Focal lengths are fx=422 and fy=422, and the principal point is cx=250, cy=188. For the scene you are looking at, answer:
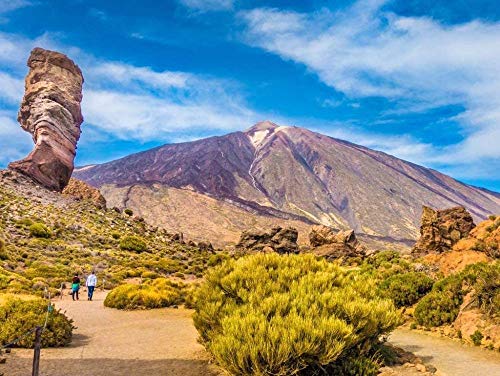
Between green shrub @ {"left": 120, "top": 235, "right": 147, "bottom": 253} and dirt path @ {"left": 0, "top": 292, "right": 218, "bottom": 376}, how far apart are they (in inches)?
1159

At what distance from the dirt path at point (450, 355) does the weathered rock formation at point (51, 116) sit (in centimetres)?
5628

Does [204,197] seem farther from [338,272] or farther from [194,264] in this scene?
[338,272]

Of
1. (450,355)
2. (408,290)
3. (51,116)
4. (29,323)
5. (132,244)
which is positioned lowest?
(450,355)

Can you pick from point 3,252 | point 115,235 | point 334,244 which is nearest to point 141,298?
point 3,252

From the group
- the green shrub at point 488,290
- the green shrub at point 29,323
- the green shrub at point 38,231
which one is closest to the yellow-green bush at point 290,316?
the green shrub at point 29,323

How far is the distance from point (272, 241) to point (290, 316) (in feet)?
152

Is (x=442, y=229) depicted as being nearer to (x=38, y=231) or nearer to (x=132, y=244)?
(x=132, y=244)

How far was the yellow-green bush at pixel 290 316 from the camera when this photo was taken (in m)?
7.16

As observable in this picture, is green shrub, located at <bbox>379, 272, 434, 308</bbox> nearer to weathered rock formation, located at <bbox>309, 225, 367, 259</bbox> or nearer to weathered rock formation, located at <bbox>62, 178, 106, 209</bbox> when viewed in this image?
weathered rock formation, located at <bbox>309, 225, 367, 259</bbox>

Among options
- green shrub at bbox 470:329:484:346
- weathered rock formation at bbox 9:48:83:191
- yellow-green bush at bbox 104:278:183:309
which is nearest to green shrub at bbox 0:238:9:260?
yellow-green bush at bbox 104:278:183:309

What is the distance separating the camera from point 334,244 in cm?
4578

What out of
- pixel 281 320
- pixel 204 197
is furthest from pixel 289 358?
pixel 204 197

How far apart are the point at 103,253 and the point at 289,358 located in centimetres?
3912

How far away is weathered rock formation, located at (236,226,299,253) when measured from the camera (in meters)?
52.3
